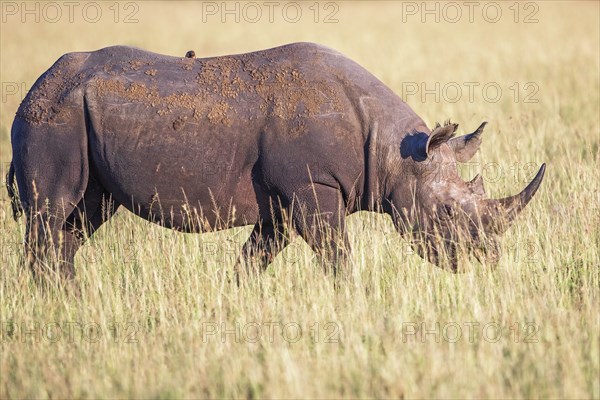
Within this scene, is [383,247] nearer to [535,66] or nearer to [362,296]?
[362,296]

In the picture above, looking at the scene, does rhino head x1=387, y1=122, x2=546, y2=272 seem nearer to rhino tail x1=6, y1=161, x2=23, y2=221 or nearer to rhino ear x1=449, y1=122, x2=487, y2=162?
rhino ear x1=449, y1=122, x2=487, y2=162

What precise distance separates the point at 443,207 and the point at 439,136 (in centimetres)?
57

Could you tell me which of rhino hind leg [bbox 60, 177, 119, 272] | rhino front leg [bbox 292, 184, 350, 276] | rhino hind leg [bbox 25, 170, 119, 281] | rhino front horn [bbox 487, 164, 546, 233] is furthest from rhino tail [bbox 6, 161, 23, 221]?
rhino front horn [bbox 487, 164, 546, 233]

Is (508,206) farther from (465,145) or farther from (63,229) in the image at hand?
(63,229)

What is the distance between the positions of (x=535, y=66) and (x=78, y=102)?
521 inches

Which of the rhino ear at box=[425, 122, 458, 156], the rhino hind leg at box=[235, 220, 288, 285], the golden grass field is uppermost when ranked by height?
the rhino ear at box=[425, 122, 458, 156]

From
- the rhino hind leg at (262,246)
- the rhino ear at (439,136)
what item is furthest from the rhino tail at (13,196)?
the rhino ear at (439,136)

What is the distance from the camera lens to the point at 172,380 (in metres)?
5.52

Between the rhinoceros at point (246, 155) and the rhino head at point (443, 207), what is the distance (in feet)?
0.03

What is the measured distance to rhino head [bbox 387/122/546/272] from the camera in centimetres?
736

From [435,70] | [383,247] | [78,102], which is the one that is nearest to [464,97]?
[435,70]

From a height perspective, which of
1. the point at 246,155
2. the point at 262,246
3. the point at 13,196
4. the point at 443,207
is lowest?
the point at 262,246

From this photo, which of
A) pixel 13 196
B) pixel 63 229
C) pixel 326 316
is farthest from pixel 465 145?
pixel 13 196

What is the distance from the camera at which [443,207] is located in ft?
24.3
